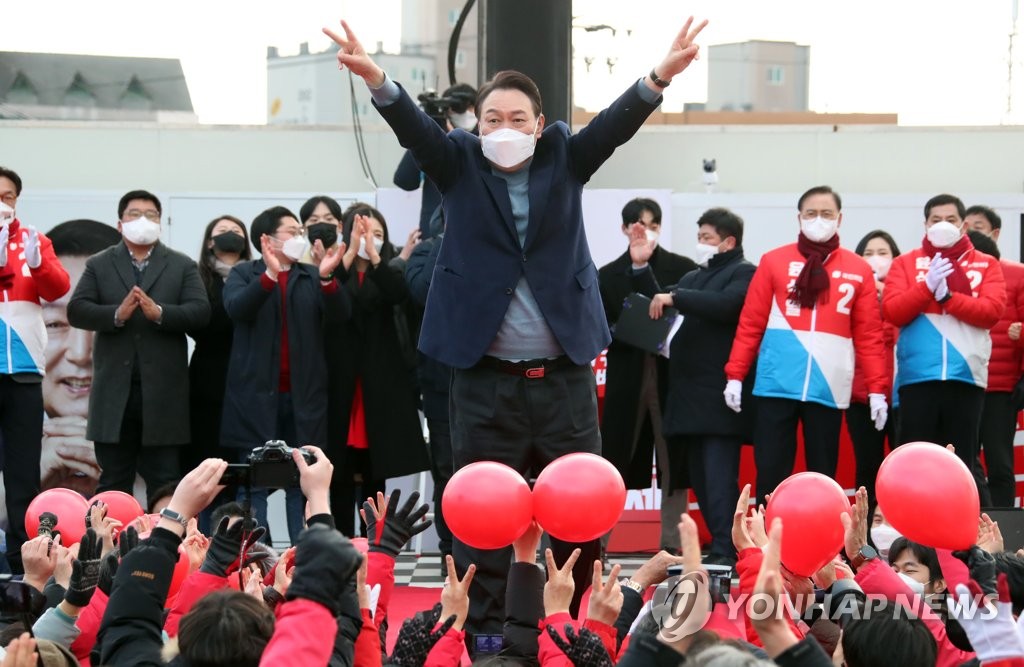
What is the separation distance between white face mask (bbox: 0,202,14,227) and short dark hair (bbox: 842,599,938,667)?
5054mm

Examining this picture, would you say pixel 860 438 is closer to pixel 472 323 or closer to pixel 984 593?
pixel 472 323

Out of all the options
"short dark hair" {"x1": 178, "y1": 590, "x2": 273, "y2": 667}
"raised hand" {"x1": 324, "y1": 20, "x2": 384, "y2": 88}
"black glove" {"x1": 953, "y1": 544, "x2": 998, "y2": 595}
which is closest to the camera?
"short dark hair" {"x1": 178, "y1": 590, "x2": 273, "y2": 667}

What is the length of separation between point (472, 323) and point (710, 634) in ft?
5.92

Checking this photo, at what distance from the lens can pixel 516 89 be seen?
454cm

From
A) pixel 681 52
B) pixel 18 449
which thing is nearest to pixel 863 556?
pixel 681 52

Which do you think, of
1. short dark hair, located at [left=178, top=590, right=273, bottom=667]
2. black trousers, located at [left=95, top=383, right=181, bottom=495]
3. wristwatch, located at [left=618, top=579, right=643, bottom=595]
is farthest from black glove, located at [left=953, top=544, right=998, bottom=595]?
black trousers, located at [left=95, top=383, right=181, bottom=495]

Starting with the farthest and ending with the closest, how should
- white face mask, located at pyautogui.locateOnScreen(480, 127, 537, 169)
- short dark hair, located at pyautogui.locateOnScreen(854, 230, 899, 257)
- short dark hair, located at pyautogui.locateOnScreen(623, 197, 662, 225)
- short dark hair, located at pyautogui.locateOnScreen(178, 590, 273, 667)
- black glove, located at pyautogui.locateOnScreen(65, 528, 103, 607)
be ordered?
short dark hair, located at pyautogui.locateOnScreen(854, 230, 899, 257)
short dark hair, located at pyautogui.locateOnScreen(623, 197, 662, 225)
white face mask, located at pyautogui.locateOnScreen(480, 127, 537, 169)
black glove, located at pyautogui.locateOnScreen(65, 528, 103, 607)
short dark hair, located at pyautogui.locateOnScreen(178, 590, 273, 667)

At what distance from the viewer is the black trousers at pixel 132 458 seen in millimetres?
7227

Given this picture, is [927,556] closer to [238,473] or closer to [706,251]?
[238,473]

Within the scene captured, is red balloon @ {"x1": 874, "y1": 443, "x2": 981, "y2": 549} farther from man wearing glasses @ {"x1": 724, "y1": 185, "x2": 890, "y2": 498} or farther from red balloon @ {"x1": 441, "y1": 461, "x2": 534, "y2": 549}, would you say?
man wearing glasses @ {"x1": 724, "y1": 185, "x2": 890, "y2": 498}

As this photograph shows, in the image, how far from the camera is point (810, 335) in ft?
22.8

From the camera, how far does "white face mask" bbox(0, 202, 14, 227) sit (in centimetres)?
699

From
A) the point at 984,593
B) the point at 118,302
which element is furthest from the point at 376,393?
the point at 984,593

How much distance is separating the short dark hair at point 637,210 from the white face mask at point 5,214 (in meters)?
3.12
